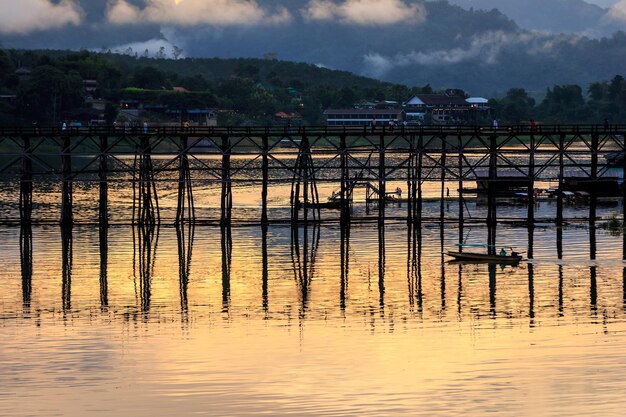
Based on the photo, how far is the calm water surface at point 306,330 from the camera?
37.6 metres

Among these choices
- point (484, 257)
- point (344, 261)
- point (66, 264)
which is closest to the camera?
point (484, 257)

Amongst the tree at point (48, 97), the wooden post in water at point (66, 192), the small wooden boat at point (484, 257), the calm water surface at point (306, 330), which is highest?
the tree at point (48, 97)

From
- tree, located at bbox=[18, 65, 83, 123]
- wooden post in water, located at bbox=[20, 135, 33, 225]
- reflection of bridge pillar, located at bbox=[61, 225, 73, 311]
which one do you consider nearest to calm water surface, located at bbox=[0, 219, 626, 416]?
reflection of bridge pillar, located at bbox=[61, 225, 73, 311]

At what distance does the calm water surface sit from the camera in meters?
37.6

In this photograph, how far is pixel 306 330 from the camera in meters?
46.8

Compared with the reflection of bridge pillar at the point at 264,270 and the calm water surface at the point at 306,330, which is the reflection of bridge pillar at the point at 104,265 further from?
the reflection of bridge pillar at the point at 264,270

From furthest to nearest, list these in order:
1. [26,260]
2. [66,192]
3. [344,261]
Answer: [66,192], [26,260], [344,261]

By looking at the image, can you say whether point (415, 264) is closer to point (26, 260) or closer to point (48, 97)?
point (26, 260)

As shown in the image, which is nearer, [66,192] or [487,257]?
[487,257]

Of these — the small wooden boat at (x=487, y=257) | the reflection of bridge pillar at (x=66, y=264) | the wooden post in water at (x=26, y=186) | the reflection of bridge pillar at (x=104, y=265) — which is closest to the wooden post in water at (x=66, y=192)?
the reflection of bridge pillar at (x=66, y=264)

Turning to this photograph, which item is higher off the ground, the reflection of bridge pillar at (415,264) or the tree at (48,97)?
the tree at (48,97)

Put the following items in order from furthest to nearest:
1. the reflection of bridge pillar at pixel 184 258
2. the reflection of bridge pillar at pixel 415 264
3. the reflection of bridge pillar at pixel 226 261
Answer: the reflection of bridge pillar at pixel 415 264 → the reflection of bridge pillar at pixel 184 258 → the reflection of bridge pillar at pixel 226 261

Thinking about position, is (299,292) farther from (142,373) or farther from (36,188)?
(36,188)

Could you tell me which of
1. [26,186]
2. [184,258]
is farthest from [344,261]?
[26,186]
